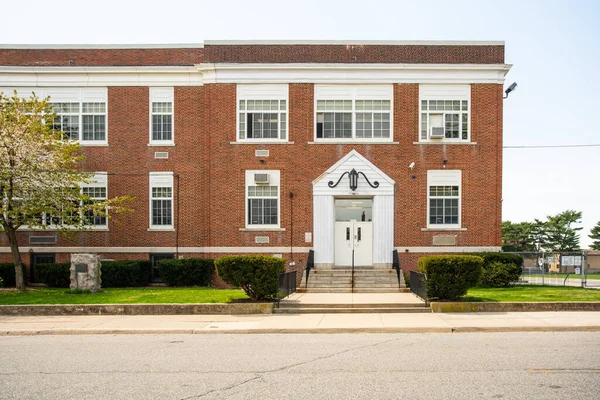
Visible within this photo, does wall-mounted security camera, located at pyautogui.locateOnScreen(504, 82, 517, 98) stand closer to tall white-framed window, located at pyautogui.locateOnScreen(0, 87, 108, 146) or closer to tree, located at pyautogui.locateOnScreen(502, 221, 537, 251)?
tall white-framed window, located at pyautogui.locateOnScreen(0, 87, 108, 146)

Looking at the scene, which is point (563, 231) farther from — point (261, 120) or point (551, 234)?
point (261, 120)

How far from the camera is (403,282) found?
24.1m

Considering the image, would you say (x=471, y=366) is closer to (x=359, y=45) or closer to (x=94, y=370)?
(x=94, y=370)

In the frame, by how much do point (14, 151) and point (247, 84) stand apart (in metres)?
9.29

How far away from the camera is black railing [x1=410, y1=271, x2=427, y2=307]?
60.2ft

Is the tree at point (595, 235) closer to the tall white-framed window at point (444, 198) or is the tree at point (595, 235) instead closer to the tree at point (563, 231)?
the tree at point (563, 231)

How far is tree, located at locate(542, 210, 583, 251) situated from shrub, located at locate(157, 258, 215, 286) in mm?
52119

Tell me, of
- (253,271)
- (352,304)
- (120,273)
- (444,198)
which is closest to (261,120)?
(444,198)

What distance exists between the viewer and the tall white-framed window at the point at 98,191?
89.1 ft

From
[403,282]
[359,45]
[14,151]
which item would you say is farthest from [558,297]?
[14,151]

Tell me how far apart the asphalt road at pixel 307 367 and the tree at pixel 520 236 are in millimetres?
58078

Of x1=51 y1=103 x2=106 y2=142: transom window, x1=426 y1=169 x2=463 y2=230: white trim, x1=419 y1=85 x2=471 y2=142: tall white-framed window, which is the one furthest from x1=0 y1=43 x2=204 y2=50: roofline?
x1=426 y1=169 x2=463 y2=230: white trim

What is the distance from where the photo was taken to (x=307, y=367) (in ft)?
33.8

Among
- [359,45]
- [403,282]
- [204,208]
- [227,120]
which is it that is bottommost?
[403,282]
